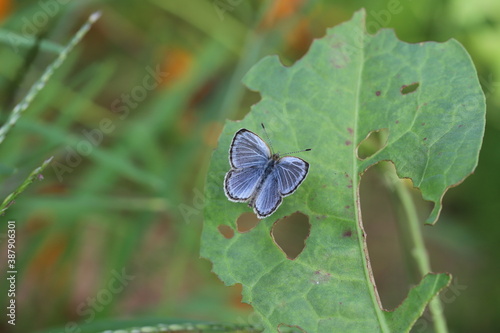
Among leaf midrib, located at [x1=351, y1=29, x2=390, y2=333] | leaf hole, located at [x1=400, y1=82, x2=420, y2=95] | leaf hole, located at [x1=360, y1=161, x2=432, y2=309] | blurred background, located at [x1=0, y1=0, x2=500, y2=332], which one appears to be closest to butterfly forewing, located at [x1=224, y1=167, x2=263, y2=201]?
leaf midrib, located at [x1=351, y1=29, x2=390, y2=333]

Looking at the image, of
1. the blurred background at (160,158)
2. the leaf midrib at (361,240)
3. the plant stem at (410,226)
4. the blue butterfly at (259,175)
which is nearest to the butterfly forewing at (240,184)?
the blue butterfly at (259,175)

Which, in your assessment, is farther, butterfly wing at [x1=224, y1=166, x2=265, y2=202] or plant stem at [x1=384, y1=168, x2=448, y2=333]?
plant stem at [x1=384, y1=168, x2=448, y2=333]

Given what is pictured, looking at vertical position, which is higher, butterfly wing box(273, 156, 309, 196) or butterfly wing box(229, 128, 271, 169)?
butterfly wing box(229, 128, 271, 169)

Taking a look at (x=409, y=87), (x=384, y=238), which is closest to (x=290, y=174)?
(x=409, y=87)

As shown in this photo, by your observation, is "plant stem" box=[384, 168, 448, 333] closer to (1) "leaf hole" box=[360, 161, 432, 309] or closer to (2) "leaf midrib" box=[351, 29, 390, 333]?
(2) "leaf midrib" box=[351, 29, 390, 333]

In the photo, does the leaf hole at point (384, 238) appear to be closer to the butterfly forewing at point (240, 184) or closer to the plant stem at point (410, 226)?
the plant stem at point (410, 226)

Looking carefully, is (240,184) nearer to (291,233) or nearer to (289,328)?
(289,328)

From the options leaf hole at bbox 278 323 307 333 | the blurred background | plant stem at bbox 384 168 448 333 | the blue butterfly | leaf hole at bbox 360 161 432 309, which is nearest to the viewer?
leaf hole at bbox 278 323 307 333
